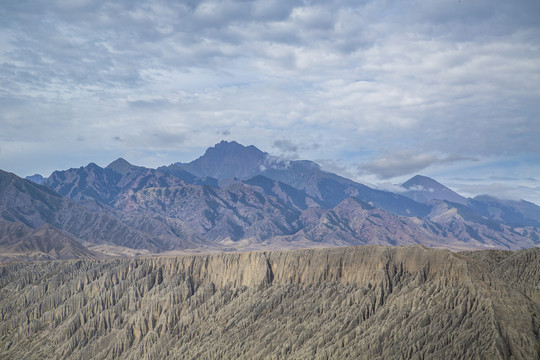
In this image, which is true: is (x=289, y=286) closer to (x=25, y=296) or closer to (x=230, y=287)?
(x=230, y=287)

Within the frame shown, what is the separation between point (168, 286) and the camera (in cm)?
14525

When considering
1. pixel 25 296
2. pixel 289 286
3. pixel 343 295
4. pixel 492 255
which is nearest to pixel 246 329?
pixel 289 286

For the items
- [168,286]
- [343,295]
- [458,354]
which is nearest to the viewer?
[458,354]

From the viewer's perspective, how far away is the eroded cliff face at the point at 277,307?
8862 centimetres

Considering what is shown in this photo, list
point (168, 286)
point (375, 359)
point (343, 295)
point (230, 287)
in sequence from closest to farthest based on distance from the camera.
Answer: point (375, 359) → point (343, 295) → point (230, 287) → point (168, 286)

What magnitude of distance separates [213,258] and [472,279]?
236 feet

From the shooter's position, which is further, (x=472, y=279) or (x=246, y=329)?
(x=246, y=329)

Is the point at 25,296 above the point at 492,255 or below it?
below

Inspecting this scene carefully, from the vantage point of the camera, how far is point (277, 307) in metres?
119

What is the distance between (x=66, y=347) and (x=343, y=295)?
2763 inches

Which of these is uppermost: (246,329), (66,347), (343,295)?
(343,295)

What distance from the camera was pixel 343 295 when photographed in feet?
363

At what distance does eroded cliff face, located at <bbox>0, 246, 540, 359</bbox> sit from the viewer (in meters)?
88.6

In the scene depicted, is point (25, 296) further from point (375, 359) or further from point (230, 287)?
point (375, 359)
